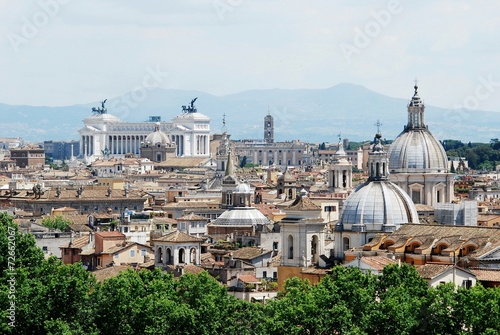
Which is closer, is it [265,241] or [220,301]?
[220,301]

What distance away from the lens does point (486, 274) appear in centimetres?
5366

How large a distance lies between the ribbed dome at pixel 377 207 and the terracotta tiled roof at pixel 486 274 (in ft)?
24.5

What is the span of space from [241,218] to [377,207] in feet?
97.1

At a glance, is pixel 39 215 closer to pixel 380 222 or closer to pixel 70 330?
pixel 380 222

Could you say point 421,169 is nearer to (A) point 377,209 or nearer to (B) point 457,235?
(A) point 377,209

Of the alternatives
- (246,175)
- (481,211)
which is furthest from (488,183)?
(481,211)

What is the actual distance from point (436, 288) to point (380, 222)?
1254 centimetres

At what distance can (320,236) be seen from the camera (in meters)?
62.1

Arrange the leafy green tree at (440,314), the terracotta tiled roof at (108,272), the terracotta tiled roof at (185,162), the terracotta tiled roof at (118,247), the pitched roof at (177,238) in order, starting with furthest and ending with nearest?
the terracotta tiled roof at (185,162), the terracotta tiled roof at (118,247), the pitched roof at (177,238), the terracotta tiled roof at (108,272), the leafy green tree at (440,314)

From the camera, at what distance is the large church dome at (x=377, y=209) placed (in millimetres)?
61500

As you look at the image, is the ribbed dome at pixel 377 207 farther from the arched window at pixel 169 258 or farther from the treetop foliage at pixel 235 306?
the treetop foliage at pixel 235 306

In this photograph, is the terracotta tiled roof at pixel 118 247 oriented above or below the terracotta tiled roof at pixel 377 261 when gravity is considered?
below

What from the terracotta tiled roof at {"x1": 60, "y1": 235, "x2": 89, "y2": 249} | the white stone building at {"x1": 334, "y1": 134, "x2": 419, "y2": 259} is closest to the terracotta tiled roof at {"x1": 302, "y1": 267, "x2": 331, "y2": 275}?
the white stone building at {"x1": 334, "y1": 134, "x2": 419, "y2": 259}


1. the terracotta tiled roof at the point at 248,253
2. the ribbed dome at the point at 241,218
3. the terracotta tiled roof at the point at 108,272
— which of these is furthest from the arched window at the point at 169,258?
the ribbed dome at the point at 241,218
